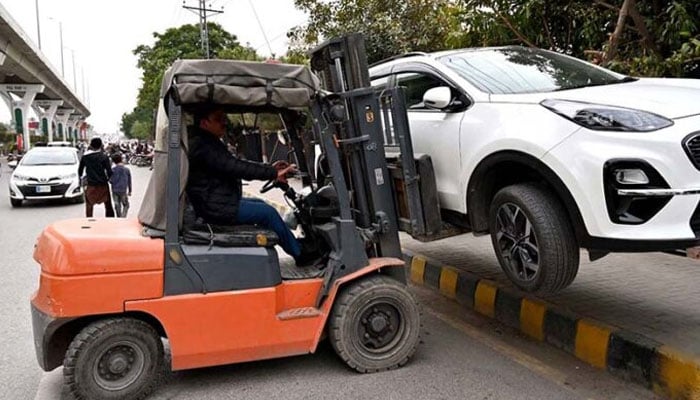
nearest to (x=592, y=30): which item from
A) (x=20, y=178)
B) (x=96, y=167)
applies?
(x=96, y=167)

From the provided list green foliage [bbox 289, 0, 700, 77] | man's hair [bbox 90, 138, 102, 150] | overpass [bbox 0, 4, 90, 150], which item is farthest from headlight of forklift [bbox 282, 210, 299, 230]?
overpass [bbox 0, 4, 90, 150]

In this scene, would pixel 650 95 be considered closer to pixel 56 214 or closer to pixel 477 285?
pixel 477 285

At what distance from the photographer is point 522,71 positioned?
13.8 ft

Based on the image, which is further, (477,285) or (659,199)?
(477,285)

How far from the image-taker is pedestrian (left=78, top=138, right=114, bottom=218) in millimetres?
8961

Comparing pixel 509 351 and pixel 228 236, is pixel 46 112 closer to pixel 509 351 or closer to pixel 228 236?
pixel 228 236

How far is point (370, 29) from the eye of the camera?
12586mm

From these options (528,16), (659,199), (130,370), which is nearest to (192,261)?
(130,370)

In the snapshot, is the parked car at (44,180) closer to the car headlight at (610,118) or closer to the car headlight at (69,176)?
the car headlight at (69,176)

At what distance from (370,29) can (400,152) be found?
30.0ft

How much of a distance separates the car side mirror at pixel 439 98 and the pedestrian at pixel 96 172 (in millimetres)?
6588

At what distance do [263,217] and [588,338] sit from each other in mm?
2373

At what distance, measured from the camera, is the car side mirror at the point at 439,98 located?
3.98m

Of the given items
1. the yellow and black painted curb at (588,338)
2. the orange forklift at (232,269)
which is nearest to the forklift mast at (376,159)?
the orange forklift at (232,269)
